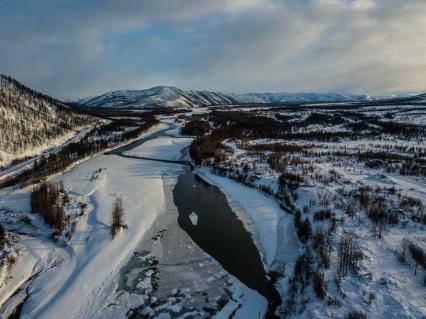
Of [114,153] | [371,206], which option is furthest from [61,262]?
[114,153]

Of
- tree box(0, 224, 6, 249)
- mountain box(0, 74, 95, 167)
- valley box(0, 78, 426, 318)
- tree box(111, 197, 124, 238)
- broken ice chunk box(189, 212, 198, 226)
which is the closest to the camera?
valley box(0, 78, 426, 318)

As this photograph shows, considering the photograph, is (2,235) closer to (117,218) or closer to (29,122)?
(117,218)

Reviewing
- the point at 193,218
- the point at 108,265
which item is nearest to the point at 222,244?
the point at 193,218

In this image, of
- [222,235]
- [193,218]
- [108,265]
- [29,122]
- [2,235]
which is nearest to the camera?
[108,265]

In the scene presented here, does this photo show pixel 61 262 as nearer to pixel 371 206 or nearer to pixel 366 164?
pixel 371 206

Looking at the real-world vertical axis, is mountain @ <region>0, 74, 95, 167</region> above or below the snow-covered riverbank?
above

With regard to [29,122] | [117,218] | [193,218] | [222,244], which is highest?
[29,122]

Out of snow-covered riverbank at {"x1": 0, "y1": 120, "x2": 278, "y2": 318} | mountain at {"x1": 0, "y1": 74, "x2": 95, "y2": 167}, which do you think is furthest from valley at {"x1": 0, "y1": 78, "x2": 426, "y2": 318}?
mountain at {"x1": 0, "y1": 74, "x2": 95, "y2": 167}

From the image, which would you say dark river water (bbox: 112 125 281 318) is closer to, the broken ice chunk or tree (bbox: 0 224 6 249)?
the broken ice chunk
